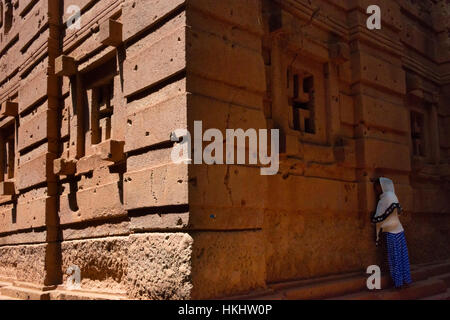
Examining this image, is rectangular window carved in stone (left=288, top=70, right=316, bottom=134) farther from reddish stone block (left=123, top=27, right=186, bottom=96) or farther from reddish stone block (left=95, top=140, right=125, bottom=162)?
reddish stone block (left=95, top=140, right=125, bottom=162)

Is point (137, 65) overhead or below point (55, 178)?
overhead

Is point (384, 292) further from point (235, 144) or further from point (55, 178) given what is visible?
point (55, 178)

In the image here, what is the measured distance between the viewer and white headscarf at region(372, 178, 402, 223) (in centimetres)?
618

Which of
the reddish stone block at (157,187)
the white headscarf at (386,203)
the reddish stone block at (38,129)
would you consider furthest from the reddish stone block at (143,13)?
the white headscarf at (386,203)

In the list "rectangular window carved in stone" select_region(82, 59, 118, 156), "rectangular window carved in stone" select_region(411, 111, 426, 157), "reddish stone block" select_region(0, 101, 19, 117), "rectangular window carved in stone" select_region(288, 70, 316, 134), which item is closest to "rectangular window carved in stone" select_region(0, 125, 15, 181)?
"reddish stone block" select_region(0, 101, 19, 117)

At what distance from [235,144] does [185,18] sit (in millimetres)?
1323

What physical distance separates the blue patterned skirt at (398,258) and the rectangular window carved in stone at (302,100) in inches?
71.2

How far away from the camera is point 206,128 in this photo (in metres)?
4.48

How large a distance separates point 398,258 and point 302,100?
96.0 inches

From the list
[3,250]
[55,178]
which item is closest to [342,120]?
[55,178]

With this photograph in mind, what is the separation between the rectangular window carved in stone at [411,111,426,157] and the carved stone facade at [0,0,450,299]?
0.03m

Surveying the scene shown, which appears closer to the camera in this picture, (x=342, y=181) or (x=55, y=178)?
(x=342, y=181)

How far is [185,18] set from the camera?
4516 mm

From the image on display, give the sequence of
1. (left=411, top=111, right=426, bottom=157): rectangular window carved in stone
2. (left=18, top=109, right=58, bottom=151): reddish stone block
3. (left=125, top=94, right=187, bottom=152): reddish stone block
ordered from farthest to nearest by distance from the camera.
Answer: (left=411, top=111, right=426, bottom=157): rectangular window carved in stone → (left=18, top=109, right=58, bottom=151): reddish stone block → (left=125, top=94, right=187, bottom=152): reddish stone block
